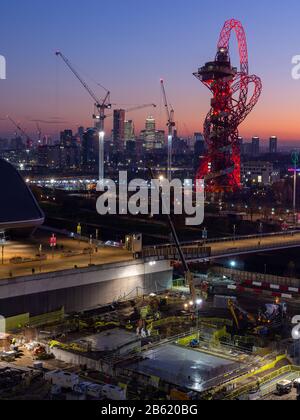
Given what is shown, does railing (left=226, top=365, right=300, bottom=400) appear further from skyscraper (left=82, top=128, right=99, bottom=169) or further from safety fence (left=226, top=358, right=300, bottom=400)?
skyscraper (left=82, top=128, right=99, bottom=169)

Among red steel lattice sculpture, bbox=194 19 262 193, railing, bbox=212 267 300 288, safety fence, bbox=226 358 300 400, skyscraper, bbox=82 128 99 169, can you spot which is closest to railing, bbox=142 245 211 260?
railing, bbox=212 267 300 288

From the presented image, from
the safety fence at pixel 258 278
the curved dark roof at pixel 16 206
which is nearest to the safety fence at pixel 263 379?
the curved dark roof at pixel 16 206

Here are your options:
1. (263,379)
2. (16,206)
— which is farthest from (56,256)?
(263,379)

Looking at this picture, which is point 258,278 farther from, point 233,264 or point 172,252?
point 233,264

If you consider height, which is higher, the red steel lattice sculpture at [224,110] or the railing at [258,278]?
the red steel lattice sculpture at [224,110]

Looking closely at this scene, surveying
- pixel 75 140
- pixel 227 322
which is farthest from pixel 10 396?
pixel 75 140

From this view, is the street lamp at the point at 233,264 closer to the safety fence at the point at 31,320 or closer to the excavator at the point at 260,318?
the excavator at the point at 260,318
